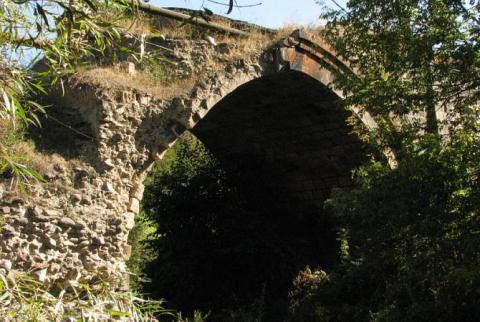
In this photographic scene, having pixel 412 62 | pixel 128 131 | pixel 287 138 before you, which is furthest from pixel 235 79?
pixel 287 138

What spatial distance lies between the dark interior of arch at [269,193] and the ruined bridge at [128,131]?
0.03m

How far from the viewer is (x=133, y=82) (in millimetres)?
7086

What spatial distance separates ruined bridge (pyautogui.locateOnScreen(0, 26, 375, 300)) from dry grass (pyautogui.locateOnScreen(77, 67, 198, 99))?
0.05 feet

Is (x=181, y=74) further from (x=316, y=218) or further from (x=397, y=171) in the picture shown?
(x=316, y=218)

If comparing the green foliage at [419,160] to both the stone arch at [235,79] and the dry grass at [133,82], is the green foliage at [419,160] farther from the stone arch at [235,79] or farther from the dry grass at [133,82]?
the dry grass at [133,82]

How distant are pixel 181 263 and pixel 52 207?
3.98m

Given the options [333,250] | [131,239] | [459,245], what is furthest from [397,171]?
[131,239]

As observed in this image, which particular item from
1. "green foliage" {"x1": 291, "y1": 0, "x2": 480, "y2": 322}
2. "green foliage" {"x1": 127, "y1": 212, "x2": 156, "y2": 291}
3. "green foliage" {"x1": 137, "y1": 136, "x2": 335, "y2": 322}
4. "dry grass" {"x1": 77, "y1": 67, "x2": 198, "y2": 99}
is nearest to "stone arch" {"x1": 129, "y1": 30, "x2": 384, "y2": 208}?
"dry grass" {"x1": 77, "y1": 67, "x2": 198, "y2": 99}

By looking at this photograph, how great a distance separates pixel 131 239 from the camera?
1132 cm

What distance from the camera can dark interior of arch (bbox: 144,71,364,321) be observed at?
9.56 m

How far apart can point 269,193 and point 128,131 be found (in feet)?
14.8

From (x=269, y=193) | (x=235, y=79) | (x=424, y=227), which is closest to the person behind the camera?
(x=424, y=227)

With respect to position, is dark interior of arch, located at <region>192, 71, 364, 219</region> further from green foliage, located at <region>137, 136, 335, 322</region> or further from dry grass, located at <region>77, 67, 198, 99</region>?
dry grass, located at <region>77, 67, 198, 99</region>

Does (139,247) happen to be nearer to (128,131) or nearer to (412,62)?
(128,131)
